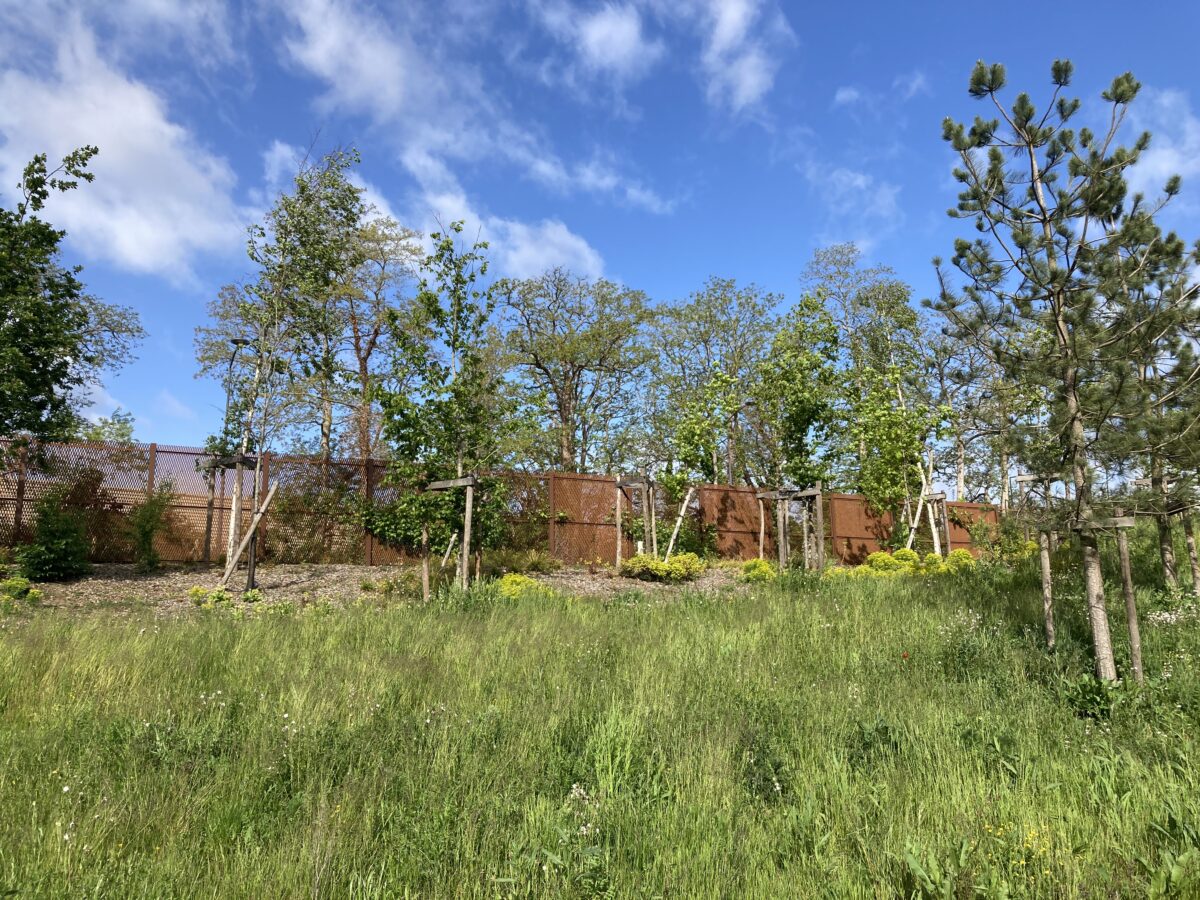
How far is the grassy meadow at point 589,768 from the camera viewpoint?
2.47 metres

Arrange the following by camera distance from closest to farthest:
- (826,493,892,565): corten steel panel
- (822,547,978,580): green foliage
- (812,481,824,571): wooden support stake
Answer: (822,547,978,580): green foliage
(812,481,824,571): wooden support stake
(826,493,892,565): corten steel panel

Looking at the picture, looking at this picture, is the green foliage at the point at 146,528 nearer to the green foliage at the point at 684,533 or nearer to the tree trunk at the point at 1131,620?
the green foliage at the point at 684,533

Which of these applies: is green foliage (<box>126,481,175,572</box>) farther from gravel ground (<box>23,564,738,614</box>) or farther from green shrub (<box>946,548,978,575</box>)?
green shrub (<box>946,548,978,575</box>)

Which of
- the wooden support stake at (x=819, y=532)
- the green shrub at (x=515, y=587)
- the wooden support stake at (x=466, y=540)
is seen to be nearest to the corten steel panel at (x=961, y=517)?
the wooden support stake at (x=819, y=532)

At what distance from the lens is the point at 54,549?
Answer: 1140 centimetres

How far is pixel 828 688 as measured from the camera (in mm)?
4918

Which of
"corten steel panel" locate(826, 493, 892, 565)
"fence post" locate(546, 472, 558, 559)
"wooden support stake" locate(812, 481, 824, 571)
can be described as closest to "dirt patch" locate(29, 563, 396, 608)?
"fence post" locate(546, 472, 558, 559)

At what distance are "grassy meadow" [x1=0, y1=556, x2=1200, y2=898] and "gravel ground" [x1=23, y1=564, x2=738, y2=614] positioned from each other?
4.42 metres

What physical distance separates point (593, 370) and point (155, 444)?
20634mm

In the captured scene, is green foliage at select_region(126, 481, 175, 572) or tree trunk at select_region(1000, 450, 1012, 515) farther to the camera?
green foliage at select_region(126, 481, 175, 572)

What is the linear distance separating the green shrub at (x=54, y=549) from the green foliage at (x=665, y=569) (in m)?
9.86

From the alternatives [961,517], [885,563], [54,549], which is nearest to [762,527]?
[885,563]

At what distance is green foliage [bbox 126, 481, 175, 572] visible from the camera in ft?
42.4

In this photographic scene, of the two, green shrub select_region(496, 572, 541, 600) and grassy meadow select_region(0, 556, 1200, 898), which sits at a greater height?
green shrub select_region(496, 572, 541, 600)
